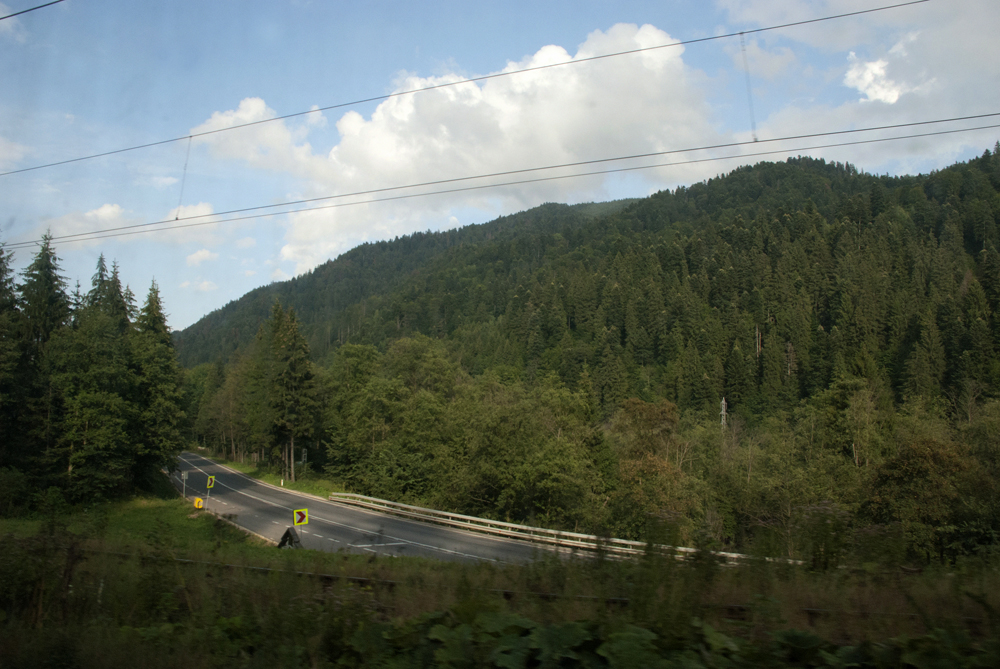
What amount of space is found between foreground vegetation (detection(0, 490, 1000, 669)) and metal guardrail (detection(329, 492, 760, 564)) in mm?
221

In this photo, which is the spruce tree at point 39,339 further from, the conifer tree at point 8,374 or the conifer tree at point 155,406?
the conifer tree at point 155,406

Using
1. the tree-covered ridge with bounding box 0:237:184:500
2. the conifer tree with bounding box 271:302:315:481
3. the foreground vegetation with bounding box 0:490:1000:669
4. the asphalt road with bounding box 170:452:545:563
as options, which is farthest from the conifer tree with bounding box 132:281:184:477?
the foreground vegetation with bounding box 0:490:1000:669

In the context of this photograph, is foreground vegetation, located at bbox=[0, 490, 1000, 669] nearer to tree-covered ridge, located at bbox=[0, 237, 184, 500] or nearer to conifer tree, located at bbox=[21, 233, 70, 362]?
tree-covered ridge, located at bbox=[0, 237, 184, 500]

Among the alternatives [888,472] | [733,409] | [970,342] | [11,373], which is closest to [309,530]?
[11,373]

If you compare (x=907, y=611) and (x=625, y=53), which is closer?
(x=907, y=611)

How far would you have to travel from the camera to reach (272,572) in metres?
6.65

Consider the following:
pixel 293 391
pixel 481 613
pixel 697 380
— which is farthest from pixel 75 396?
pixel 697 380

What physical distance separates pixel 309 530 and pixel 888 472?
2303 centimetres

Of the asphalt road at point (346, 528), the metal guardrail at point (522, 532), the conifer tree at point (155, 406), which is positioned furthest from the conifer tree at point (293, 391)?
the metal guardrail at point (522, 532)

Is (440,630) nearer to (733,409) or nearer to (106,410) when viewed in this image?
(106,410)

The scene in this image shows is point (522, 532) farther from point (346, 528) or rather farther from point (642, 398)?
point (642, 398)

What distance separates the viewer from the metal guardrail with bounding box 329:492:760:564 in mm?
6074

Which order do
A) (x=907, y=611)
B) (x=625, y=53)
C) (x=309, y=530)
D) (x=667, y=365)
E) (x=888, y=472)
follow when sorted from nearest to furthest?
(x=907, y=611), (x=625, y=53), (x=888, y=472), (x=309, y=530), (x=667, y=365)

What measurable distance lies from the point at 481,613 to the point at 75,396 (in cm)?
3769
